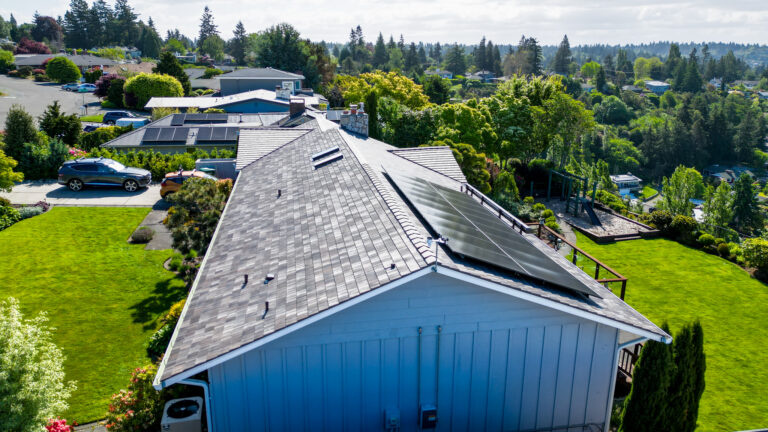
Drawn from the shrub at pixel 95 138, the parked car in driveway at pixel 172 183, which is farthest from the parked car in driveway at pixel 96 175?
the shrub at pixel 95 138

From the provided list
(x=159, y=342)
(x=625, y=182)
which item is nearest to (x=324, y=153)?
(x=159, y=342)

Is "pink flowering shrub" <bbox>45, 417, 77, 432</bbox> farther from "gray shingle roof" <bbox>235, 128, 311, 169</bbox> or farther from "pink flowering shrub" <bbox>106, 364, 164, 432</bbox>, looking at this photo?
"gray shingle roof" <bbox>235, 128, 311, 169</bbox>

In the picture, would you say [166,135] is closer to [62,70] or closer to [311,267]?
[311,267]

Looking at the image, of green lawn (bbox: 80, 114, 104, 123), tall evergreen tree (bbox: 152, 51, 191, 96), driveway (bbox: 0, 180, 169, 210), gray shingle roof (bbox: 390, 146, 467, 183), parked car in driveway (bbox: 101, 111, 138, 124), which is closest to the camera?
gray shingle roof (bbox: 390, 146, 467, 183)

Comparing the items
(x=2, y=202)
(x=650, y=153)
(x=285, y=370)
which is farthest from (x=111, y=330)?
(x=650, y=153)

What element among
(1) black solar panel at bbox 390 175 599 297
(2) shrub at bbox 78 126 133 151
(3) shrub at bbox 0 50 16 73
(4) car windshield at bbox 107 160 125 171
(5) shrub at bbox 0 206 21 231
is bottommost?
(5) shrub at bbox 0 206 21 231

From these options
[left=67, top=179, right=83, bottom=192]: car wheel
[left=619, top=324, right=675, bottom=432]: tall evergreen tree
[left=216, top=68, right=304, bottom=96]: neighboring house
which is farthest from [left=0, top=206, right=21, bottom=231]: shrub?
[left=216, top=68, right=304, bottom=96]: neighboring house
